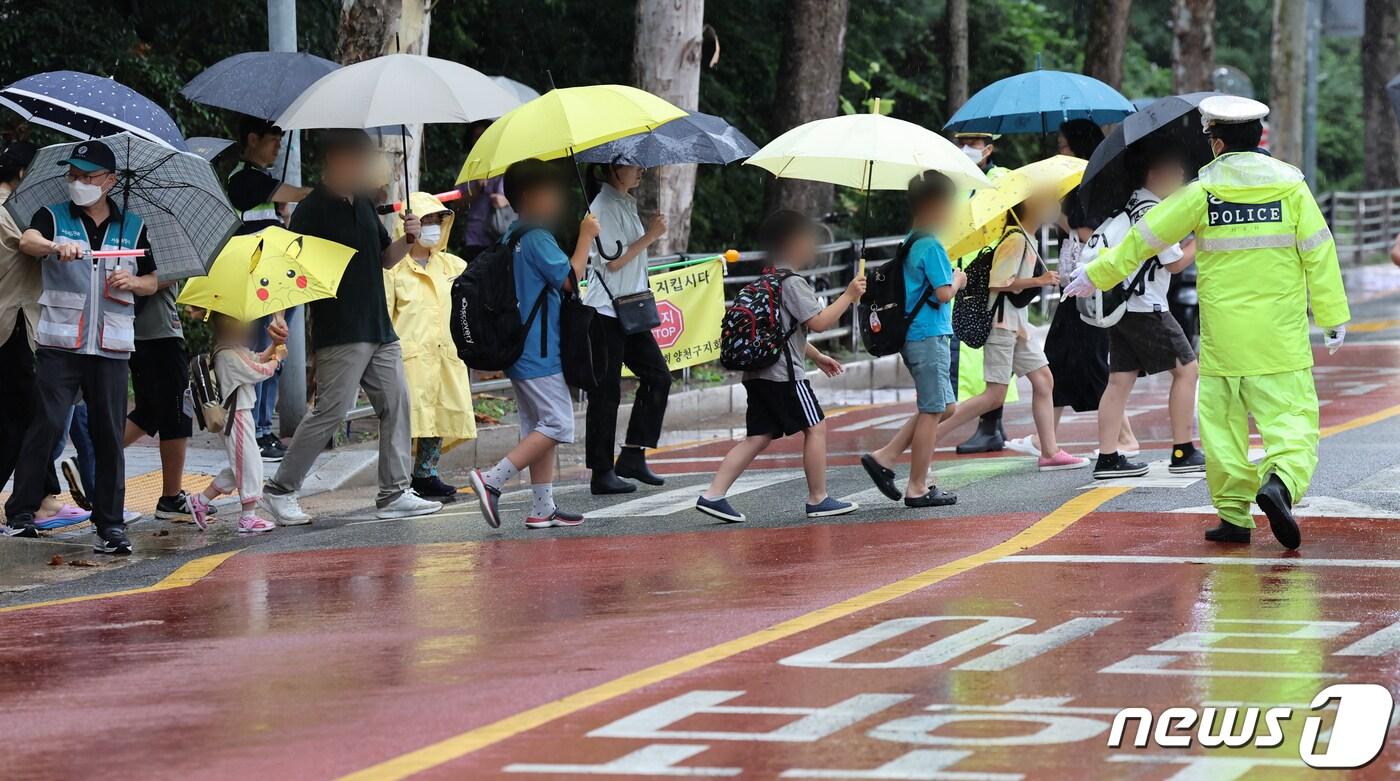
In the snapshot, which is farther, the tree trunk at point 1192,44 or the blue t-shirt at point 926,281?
the tree trunk at point 1192,44

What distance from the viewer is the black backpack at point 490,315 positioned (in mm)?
9672

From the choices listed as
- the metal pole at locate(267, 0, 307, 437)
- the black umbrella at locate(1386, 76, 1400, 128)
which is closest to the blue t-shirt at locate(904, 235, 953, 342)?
the black umbrella at locate(1386, 76, 1400, 128)

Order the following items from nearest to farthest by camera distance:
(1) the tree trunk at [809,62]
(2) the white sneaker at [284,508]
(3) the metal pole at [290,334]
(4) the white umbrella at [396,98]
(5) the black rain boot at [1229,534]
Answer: (5) the black rain boot at [1229,534], (4) the white umbrella at [396,98], (2) the white sneaker at [284,508], (3) the metal pole at [290,334], (1) the tree trunk at [809,62]

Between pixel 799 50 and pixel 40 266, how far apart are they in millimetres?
11833

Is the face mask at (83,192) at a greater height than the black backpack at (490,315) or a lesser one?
greater

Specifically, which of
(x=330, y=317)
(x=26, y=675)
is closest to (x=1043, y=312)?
(x=330, y=317)

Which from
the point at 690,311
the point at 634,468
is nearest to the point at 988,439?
the point at 634,468

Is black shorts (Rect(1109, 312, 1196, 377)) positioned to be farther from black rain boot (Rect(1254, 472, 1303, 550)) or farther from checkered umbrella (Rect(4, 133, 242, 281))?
checkered umbrella (Rect(4, 133, 242, 281))

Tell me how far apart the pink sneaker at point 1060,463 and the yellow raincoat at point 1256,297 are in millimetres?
2794

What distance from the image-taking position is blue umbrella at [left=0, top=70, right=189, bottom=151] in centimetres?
984

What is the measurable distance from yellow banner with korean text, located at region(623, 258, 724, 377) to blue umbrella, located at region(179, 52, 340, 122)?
383 centimetres

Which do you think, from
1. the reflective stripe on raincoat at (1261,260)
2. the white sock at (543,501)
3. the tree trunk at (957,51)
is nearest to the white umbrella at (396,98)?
the white sock at (543,501)

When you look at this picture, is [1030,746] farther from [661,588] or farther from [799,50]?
[799,50]

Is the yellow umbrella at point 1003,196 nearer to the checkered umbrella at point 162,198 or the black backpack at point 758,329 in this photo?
the black backpack at point 758,329
